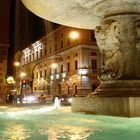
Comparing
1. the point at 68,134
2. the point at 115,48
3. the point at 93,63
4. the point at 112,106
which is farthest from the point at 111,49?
the point at 93,63

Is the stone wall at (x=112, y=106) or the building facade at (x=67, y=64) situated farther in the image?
the building facade at (x=67, y=64)

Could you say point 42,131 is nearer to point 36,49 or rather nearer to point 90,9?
point 90,9

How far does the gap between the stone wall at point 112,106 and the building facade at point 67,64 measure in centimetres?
2999

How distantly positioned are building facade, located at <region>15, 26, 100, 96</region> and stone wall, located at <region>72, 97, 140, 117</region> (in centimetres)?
2999

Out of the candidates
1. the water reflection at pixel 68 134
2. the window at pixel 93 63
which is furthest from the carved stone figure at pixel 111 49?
the window at pixel 93 63

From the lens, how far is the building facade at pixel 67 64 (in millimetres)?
41531

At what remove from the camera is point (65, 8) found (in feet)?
29.5

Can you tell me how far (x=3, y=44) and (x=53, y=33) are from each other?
37.9ft

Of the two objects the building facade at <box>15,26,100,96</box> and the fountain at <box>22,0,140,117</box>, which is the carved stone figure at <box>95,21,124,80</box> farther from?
the building facade at <box>15,26,100,96</box>

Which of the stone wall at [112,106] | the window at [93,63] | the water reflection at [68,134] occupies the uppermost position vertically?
the window at [93,63]

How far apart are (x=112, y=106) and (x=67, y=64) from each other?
3911 centimetres

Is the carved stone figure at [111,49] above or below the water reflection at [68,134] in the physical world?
above

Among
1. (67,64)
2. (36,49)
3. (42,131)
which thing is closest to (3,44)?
(36,49)

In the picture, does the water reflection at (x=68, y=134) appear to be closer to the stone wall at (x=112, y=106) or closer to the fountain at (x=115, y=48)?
the stone wall at (x=112, y=106)
